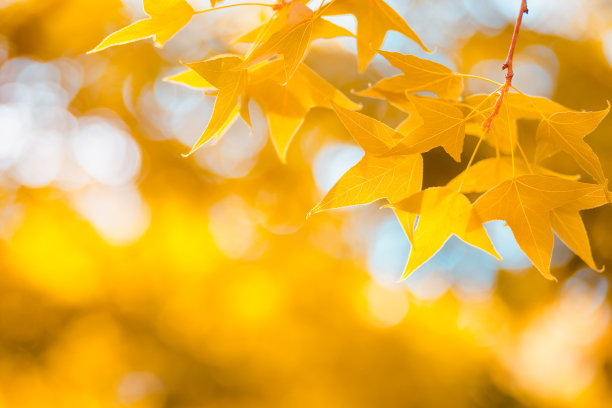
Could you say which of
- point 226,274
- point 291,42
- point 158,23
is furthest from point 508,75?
point 226,274

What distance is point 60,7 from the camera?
3156 millimetres

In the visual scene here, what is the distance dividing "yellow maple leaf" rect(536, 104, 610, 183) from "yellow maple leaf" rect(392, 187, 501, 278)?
98 millimetres

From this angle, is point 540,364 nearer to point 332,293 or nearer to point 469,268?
point 469,268

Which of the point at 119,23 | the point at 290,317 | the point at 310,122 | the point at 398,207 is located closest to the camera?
the point at 398,207

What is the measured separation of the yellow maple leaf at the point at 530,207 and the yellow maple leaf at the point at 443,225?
0.01m

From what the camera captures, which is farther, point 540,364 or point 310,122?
point 310,122

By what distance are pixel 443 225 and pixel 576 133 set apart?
0.14 metres

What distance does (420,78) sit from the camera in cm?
52

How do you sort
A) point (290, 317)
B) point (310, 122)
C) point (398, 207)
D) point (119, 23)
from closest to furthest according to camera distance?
point (398, 207) → point (119, 23) → point (290, 317) → point (310, 122)

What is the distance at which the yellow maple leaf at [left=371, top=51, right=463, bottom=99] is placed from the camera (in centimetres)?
50

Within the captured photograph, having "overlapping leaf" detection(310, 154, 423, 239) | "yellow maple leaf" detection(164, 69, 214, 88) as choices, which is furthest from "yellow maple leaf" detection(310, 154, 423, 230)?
"yellow maple leaf" detection(164, 69, 214, 88)

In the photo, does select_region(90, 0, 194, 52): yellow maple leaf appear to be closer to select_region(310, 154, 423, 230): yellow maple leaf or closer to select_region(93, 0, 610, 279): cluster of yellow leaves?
select_region(93, 0, 610, 279): cluster of yellow leaves

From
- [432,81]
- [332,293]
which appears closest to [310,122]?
A: [332,293]

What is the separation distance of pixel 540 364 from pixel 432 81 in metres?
3.14
